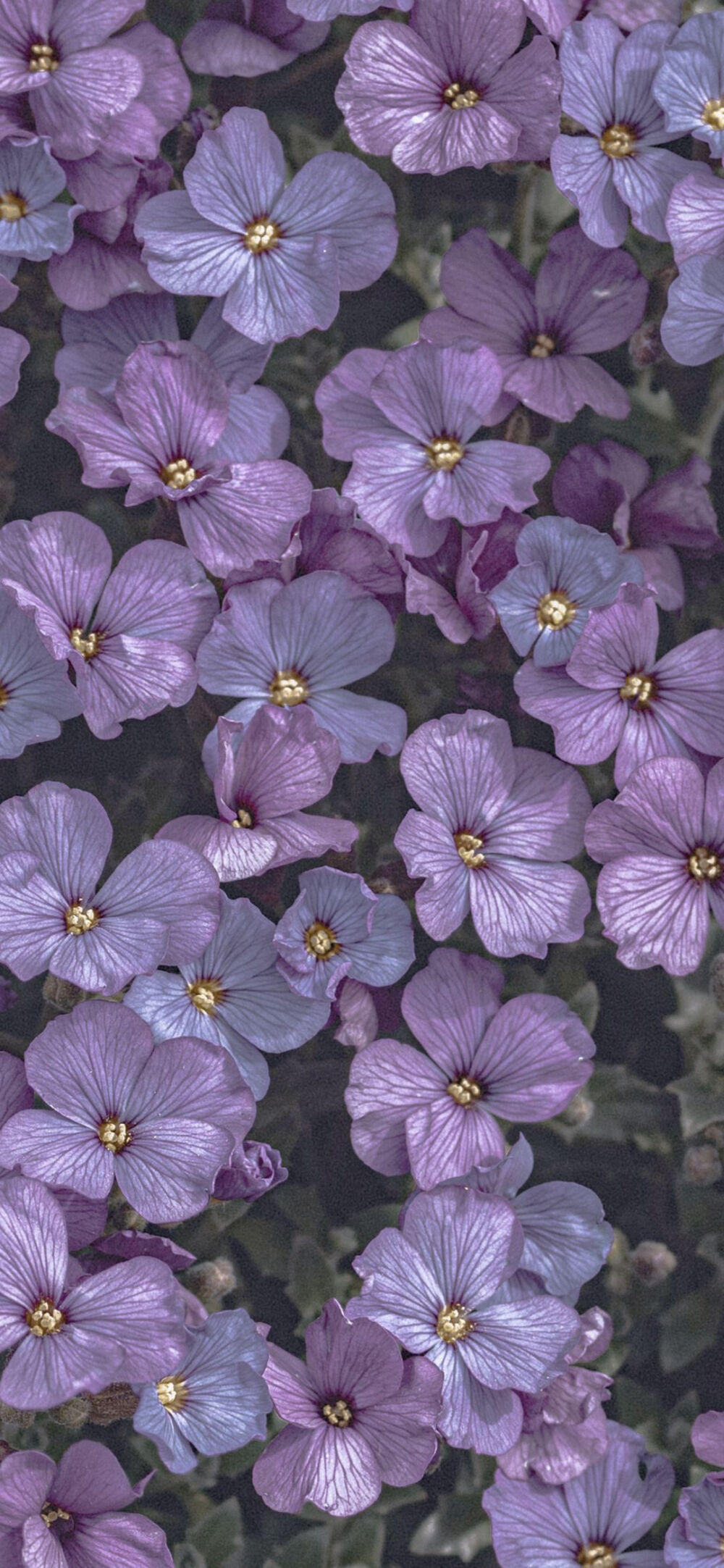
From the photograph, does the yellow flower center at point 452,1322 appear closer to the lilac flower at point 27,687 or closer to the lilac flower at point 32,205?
the lilac flower at point 27,687

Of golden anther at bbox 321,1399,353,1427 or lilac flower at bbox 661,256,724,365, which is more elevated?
lilac flower at bbox 661,256,724,365

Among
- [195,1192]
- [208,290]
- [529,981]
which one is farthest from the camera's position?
[529,981]

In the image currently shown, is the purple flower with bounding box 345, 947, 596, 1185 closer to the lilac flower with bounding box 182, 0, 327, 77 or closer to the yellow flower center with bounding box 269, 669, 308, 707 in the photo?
the yellow flower center with bounding box 269, 669, 308, 707

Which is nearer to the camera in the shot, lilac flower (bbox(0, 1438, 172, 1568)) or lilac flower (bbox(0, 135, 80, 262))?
lilac flower (bbox(0, 1438, 172, 1568))

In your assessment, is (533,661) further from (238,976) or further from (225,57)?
(225,57)

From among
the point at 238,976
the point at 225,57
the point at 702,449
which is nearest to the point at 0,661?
the point at 238,976

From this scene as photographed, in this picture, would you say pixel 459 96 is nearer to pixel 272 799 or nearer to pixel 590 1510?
pixel 272 799

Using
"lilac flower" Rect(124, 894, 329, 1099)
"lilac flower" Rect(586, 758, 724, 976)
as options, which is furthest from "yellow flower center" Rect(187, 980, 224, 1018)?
"lilac flower" Rect(586, 758, 724, 976)
